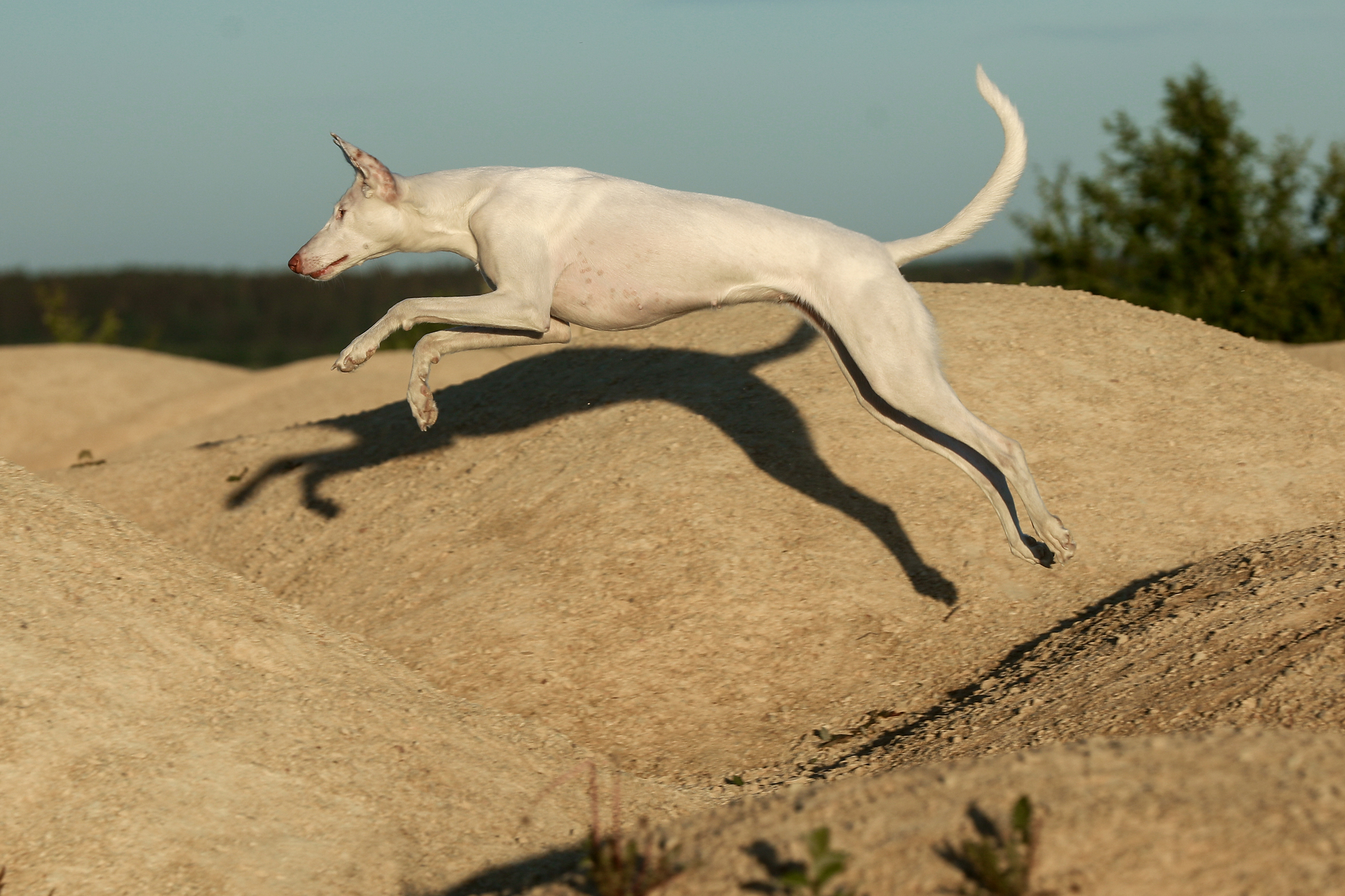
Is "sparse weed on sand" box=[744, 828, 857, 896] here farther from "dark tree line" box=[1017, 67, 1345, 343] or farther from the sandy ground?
"dark tree line" box=[1017, 67, 1345, 343]

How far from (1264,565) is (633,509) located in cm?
359

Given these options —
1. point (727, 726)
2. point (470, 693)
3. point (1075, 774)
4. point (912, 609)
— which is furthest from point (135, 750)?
point (912, 609)

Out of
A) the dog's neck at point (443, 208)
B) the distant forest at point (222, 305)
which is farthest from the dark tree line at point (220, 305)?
the dog's neck at point (443, 208)

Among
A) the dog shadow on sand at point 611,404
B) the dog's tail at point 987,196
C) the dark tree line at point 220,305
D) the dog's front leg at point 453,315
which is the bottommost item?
the dark tree line at point 220,305

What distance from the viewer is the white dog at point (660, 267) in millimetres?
5668

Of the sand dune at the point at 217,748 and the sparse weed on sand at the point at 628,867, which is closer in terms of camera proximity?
the sparse weed on sand at the point at 628,867

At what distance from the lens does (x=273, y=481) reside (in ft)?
31.1

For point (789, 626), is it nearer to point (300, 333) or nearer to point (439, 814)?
point (439, 814)

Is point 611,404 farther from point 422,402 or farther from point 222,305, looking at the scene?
point 222,305

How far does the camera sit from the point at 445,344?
239 inches

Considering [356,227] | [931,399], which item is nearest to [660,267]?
[931,399]

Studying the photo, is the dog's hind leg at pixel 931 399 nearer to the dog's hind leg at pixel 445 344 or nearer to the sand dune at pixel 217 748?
the dog's hind leg at pixel 445 344

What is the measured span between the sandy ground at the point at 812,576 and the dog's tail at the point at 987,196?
2.02 m

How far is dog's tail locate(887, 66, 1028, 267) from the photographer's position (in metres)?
5.89
